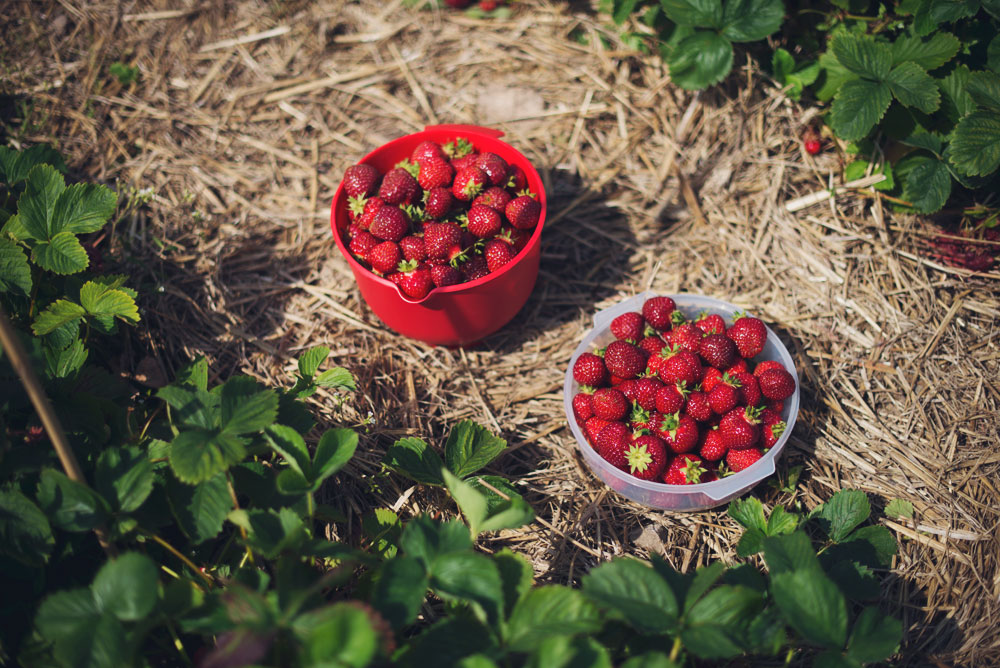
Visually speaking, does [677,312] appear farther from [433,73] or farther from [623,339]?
[433,73]

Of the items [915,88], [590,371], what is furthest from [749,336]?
[915,88]

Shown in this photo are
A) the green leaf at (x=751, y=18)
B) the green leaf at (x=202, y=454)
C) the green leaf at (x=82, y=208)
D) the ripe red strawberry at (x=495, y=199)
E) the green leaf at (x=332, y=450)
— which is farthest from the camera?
the green leaf at (x=751, y=18)

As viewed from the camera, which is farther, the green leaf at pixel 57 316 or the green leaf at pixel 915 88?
the green leaf at pixel 915 88

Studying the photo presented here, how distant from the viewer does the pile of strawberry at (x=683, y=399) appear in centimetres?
184

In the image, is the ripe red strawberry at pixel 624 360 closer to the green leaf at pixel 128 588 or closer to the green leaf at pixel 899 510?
the green leaf at pixel 899 510

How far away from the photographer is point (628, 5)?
2.47 meters

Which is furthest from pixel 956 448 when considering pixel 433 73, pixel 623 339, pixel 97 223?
pixel 97 223

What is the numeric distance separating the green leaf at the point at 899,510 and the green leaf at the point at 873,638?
608 millimetres

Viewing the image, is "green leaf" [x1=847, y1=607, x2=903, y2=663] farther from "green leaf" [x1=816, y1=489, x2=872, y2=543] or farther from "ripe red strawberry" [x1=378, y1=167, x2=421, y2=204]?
"ripe red strawberry" [x1=378, y1=167, x2=421, y2=204]

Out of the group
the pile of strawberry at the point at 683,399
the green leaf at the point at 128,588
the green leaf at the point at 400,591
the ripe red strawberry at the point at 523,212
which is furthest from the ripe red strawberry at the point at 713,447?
the green leaf at the point at 128,588

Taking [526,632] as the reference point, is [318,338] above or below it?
below

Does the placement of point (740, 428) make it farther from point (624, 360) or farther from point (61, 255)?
point (61, 255)

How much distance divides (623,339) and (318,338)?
1064 mm

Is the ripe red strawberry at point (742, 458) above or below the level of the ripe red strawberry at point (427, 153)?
below
